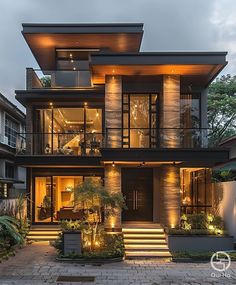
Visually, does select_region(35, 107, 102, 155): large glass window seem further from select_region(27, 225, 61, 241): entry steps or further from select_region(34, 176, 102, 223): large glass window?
select_region(27, 225, 61, 241): entry steps

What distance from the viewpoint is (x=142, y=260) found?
46.0 ft

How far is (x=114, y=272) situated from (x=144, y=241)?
13.0ft

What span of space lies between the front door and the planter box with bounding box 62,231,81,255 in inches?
219

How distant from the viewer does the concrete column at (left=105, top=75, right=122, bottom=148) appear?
1691cm

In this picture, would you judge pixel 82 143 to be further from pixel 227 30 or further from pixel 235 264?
pixel 227 30

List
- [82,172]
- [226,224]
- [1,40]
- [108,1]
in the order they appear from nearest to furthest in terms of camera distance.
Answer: [226,224] → [108,1] → [82,172] → [1,40]

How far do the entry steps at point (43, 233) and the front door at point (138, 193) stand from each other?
134 inches

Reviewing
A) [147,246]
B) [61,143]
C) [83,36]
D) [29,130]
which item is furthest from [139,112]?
[147,246]

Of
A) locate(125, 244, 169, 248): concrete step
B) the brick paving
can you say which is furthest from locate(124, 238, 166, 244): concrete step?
the brick paving

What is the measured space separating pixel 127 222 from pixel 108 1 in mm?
10698

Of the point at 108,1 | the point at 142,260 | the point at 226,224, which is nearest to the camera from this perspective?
the point at 142,260

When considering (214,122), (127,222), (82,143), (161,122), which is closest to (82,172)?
(82,143)

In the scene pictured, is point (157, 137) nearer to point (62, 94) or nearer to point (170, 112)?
point (170, 112)

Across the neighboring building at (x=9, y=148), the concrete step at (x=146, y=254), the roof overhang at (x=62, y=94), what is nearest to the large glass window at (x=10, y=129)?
the neighboring building at (x=9, y=148)
